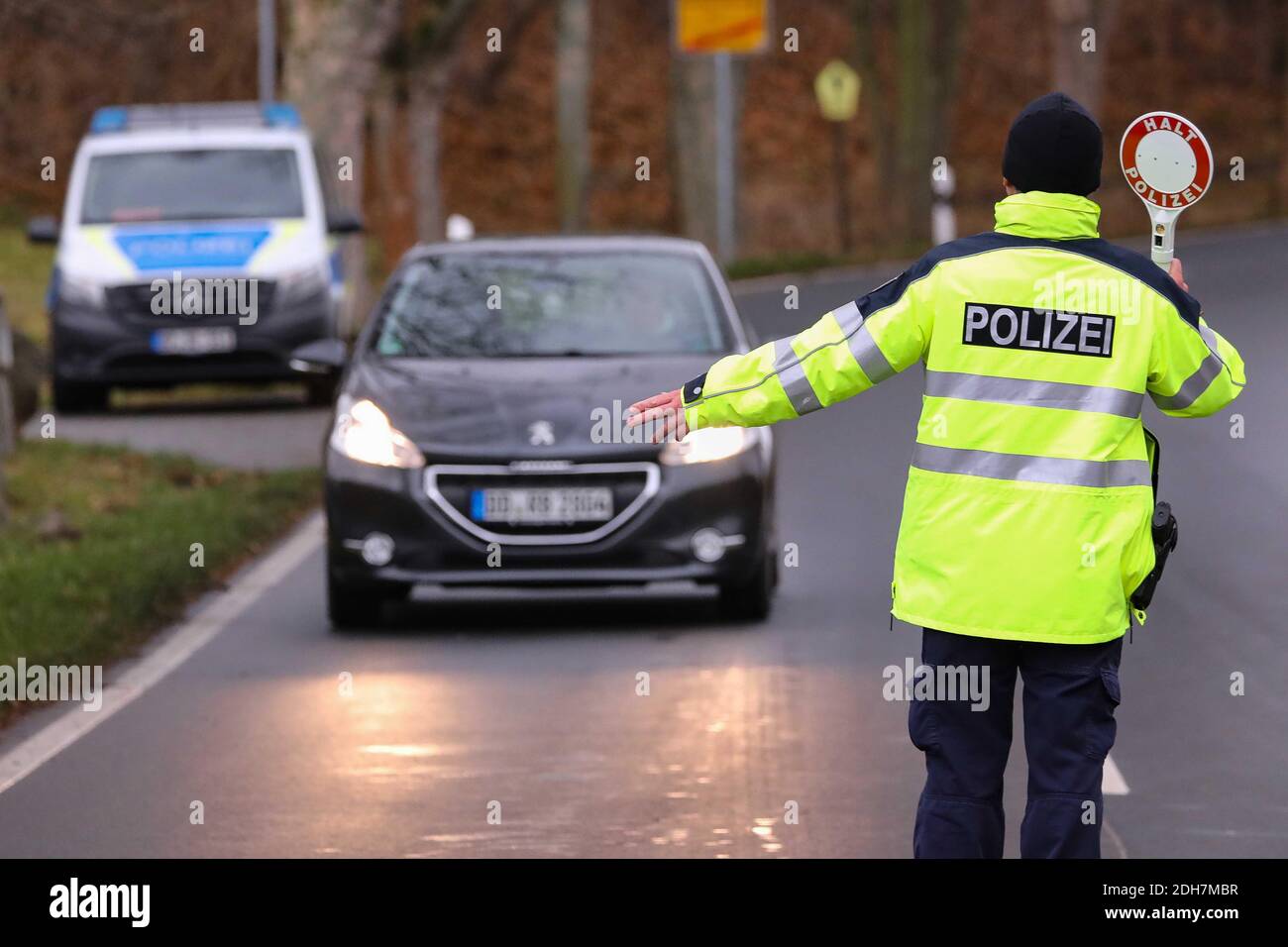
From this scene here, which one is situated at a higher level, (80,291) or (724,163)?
(80,291)

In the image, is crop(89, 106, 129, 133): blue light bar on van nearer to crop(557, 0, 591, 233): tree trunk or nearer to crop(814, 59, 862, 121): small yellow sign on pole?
crop(557, 0, 591, 233): tree trunk

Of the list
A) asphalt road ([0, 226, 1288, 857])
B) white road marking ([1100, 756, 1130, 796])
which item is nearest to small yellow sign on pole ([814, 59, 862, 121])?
asphalt road ([0, 226, 1288, 857])

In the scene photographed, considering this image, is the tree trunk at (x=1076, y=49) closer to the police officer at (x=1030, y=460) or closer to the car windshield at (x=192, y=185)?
the car windshield at (x=192, y=185)

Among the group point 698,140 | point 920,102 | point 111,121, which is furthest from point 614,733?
point 920,102

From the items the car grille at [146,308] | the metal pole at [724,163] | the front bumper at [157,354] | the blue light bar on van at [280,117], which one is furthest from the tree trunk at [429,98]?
the car grille at [146,308]

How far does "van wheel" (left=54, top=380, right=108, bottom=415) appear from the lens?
22.2m

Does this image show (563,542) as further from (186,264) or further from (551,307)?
(186,264)

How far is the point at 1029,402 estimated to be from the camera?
19.2ft

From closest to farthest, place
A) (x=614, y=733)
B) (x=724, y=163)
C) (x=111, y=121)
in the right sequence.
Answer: (x=614, y=733) → (x=111, y=121) → (x=724, y=163)

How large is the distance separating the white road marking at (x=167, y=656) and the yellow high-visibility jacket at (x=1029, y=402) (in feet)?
12.2

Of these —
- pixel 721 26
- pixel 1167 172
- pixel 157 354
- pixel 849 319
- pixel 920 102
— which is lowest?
pixel 157 354

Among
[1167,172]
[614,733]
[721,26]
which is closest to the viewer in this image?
[1167,172]

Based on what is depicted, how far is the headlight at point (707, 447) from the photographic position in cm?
1156

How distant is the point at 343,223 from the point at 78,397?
2.34 m
